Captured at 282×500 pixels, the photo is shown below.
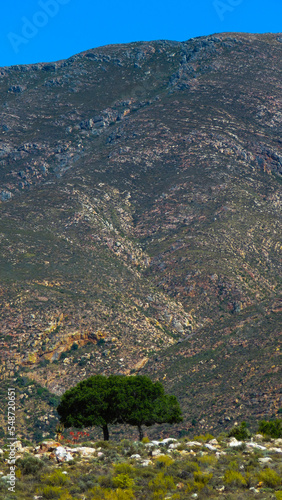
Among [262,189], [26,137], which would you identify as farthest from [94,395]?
[26,137]

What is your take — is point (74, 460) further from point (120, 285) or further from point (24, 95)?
point (24, 95)

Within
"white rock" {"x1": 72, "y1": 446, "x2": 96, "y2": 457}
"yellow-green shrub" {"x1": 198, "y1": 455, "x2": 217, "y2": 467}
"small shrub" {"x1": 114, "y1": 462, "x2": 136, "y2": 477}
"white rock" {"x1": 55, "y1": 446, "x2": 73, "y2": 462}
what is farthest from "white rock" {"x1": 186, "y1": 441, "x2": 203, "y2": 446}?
"white rock" {"x1": 55, "y1": 446, "x2": 73, "y2": 462}

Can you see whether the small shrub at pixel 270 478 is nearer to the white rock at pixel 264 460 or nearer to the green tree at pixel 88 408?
the white rock at pixel 264 460

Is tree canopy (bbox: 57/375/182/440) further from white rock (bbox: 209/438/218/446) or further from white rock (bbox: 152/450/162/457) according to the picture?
white rock (bbox: 152/450/162/457)

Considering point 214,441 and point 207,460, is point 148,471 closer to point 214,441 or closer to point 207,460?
point 207,460

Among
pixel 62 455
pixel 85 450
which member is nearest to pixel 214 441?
pixel 85 450

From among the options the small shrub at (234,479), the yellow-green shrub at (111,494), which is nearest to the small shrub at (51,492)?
the yellow-green shrub at (111,494)
